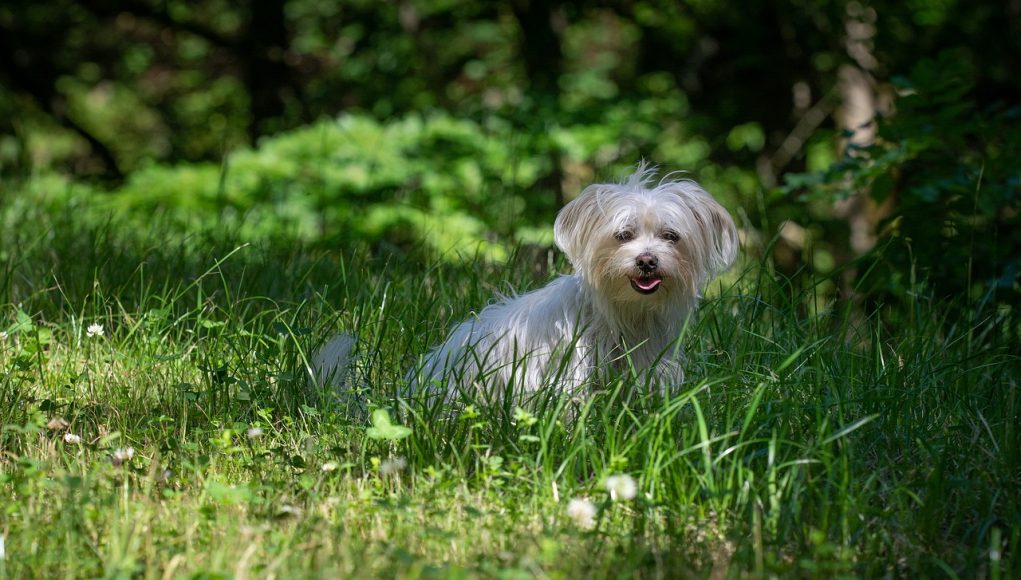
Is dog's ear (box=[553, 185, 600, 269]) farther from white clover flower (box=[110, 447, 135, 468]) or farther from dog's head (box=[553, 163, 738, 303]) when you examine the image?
white clover flower (box=[110, 447, 135, 468])

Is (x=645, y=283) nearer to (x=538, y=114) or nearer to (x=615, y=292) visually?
(x=615, y=292)

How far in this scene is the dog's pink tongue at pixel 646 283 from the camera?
145 inches

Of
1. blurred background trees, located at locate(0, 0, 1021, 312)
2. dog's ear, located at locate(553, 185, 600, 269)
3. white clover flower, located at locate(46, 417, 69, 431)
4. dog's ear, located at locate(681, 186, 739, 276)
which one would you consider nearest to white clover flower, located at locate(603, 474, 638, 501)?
dog's ear, located at locate(553, 185, 600, 269)

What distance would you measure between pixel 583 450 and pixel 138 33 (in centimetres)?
1339

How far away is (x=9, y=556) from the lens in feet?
8.15

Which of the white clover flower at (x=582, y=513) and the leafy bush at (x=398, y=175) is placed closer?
the white clover flower at (x=582, y=513)

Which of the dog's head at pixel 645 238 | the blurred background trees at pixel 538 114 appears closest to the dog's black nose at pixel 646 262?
the dog's head at pixel 645 238

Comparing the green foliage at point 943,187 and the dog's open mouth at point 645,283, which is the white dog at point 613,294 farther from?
the green foliage at point 943,187

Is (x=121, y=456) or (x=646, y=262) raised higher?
(x=646, y=262)

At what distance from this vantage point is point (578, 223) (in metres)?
3.88

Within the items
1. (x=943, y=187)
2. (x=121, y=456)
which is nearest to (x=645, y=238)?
(x=121, y=456)

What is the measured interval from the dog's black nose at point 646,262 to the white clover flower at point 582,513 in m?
1.05

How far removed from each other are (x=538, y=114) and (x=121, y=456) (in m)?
6.62

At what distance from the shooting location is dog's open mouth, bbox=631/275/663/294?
3.68 m
